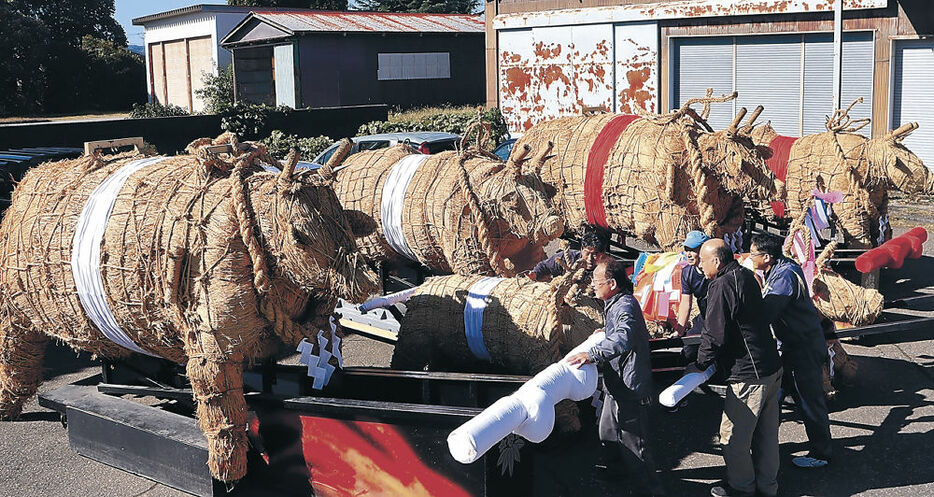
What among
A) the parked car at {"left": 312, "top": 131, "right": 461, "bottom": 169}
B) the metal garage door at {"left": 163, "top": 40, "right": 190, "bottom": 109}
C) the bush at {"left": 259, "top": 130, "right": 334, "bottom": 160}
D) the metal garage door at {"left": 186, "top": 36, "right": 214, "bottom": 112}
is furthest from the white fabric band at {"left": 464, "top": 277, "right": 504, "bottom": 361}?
the metal garage door at {"left": 163, "top": 40, "right": 190, "bottom": 109}

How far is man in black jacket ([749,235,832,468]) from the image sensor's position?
6012 millimetres

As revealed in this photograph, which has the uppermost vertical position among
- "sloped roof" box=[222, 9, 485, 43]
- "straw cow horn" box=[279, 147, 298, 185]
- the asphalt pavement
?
"sloped roof" box=[222, 9, 485, 43]

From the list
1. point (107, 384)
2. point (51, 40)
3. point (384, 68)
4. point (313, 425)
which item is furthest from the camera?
point (51, 40)

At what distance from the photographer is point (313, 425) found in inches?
210

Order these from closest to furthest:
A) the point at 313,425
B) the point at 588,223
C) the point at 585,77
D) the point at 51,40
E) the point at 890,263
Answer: the point at 313,425
the point at 890,263
the point at 588,223
the point at 585,77
the point at 51,40

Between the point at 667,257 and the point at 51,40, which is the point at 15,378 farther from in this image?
the point at 51,40

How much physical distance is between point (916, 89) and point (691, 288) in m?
11.8

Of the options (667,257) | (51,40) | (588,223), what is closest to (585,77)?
(588,223)

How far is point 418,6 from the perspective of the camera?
43.5 m

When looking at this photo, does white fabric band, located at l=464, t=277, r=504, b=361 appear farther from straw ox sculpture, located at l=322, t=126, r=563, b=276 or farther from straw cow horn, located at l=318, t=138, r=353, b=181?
straw cow horn, located at l=318, t=138, r=353, b=181

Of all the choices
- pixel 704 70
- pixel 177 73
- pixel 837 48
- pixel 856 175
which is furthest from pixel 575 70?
pixel 177 73

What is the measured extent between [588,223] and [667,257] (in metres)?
1.74

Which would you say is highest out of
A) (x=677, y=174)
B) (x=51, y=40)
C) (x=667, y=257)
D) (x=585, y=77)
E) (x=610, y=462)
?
(x=51, y=40)

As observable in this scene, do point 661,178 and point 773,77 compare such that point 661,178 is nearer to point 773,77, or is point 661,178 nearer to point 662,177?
point 662,177
